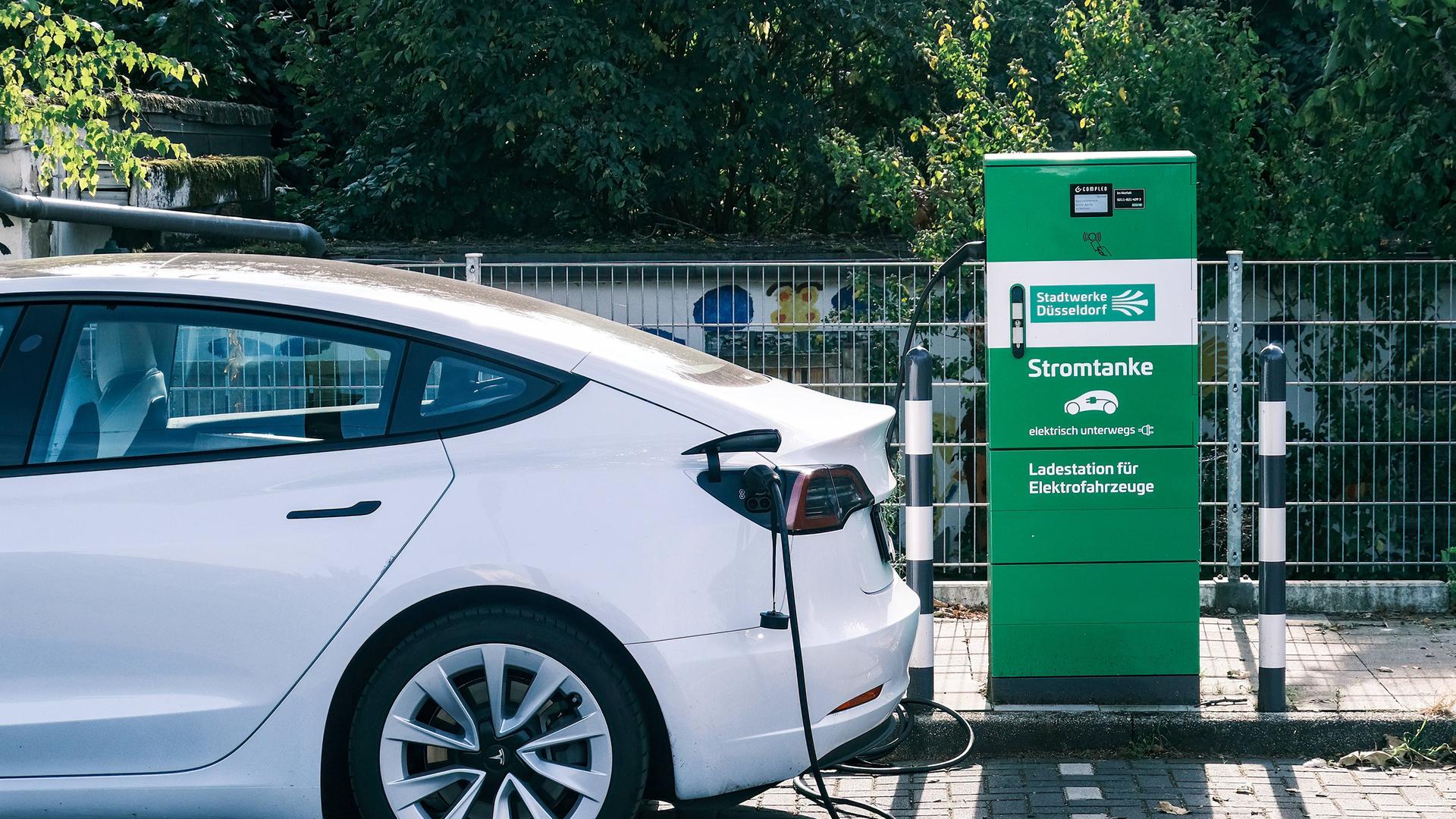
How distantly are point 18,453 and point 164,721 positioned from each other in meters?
0.83

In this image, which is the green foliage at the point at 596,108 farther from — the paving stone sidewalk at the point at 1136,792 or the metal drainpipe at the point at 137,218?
the paving stone sidewalk at the point at 1136,792

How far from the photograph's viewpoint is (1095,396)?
5559 mm

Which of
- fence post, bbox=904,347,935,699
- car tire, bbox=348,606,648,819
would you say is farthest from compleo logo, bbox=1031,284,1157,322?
car tire, bbox=348,606,648,819

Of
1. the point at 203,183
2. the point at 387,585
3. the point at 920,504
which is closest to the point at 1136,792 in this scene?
the point at 920,504

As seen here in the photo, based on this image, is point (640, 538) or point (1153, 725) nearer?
point (640, 538)

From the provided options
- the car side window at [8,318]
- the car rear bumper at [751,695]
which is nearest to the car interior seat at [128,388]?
the car side window at [8,318]

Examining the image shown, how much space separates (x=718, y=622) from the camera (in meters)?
3.97

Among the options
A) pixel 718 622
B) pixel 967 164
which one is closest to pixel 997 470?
pixel 718 622

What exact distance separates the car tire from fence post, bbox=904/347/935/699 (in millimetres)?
1991

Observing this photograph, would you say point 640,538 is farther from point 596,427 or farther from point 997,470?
point 997,470

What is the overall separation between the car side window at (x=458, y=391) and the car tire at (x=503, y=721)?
0.52 m

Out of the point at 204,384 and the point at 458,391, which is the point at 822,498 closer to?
the point at 458,391

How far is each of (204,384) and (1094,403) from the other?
311cm

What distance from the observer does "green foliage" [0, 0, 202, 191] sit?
759 cm
